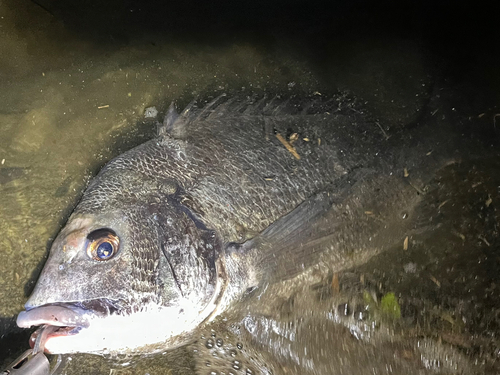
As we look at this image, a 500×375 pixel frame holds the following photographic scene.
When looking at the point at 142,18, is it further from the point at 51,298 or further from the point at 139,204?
the point at 51,298

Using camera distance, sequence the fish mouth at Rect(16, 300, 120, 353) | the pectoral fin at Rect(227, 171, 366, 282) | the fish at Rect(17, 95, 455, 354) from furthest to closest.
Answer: the pectoral fin at Rect(227, 171, 366, 282) → the fish at Rect(17, 95, 455, 354) → the fish mouth at Rect(16, 300, 120, 353)

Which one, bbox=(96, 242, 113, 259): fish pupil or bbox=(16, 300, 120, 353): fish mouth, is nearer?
bbox=(16, 300, 120, 353): fish mouth

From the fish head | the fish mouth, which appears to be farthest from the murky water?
the fish mouth

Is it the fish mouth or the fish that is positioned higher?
the fish

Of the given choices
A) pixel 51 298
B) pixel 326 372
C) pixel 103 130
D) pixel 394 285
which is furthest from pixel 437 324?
pixel 103 130

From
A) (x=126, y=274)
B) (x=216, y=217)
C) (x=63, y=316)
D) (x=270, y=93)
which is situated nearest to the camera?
(x=63, y=316)

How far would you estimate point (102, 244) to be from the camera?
1.63m

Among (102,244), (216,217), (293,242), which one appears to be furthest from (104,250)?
(293,242)

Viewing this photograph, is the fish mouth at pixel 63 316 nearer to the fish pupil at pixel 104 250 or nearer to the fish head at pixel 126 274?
the fish head at pixel 126 274

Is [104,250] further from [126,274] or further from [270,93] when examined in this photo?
[270,93]

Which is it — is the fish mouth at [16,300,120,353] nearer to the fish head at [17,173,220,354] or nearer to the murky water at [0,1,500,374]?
the fish head at [17,173,220,354]

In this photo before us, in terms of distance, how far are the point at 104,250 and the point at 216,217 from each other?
55cm

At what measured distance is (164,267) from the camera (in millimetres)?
1679

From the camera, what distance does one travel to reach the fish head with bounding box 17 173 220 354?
155 centimetres
